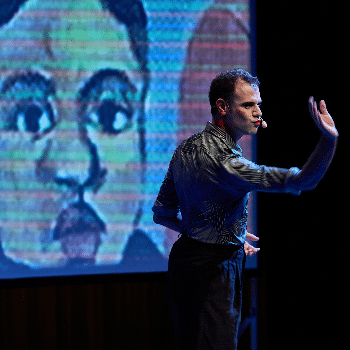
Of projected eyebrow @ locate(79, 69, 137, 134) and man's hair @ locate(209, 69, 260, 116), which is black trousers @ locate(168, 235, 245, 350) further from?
projected eyebrow @ locate(79, 69, 137, 134)

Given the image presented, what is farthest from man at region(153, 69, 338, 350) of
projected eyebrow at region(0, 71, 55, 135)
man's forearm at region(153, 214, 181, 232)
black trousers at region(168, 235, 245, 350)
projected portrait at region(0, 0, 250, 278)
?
projected eyebrow at region(0, 71, 55, 135)

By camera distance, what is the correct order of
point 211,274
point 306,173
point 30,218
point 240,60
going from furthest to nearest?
point 240,60
point 30,218
point 211,274
point 306,173

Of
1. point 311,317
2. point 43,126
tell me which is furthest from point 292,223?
point 43,126

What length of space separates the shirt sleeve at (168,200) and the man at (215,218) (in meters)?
0.08

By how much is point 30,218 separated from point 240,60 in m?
1.44

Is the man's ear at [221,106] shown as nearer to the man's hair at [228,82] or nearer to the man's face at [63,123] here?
the man's hair at [228,82]

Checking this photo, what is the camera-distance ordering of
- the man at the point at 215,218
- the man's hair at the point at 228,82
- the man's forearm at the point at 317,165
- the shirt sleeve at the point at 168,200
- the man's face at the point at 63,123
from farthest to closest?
the man's face at the point at 63,123, the shirt sleeve at the point at 168,200, the man's hair at the point at 228,82, the man at the point at 215,218, the man's forearm at the point at 317,165

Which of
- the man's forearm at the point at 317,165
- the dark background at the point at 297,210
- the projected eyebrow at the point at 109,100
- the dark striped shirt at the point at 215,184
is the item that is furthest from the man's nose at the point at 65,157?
the man's forearm at the point at 317,165

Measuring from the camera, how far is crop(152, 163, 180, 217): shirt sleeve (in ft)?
4.15

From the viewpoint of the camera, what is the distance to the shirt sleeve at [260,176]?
0.92m

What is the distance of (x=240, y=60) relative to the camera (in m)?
2.13

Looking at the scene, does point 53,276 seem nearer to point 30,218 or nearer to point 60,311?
point 60,311

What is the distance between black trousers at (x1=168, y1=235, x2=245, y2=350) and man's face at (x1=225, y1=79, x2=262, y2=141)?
37 centimetres

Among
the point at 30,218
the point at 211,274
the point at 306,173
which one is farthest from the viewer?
the point at 30,218
